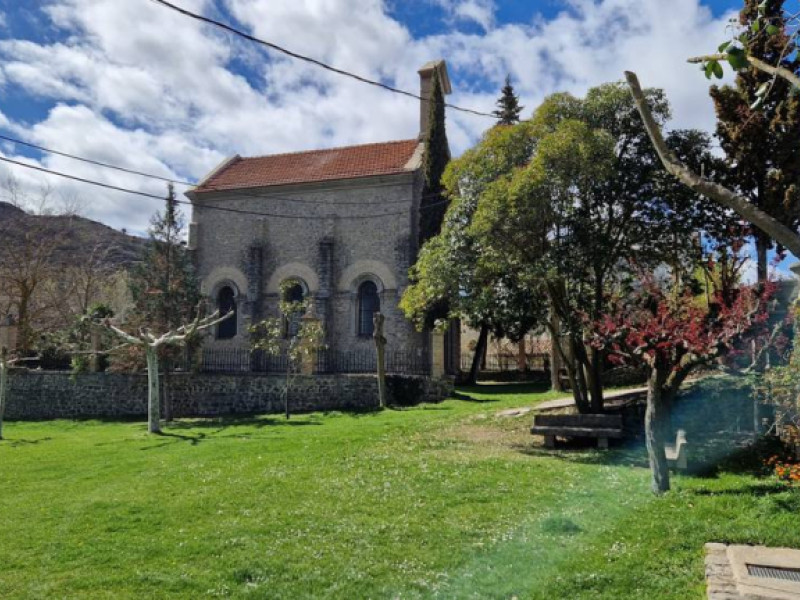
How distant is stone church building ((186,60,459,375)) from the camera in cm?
2517

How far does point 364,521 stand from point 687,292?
6481 mm

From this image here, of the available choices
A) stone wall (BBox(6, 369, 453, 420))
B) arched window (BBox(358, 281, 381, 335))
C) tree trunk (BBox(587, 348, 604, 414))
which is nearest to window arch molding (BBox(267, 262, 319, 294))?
arched window (BBox(358, 281, 381, 335))

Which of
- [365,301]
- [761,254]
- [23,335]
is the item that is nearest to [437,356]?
[365,301]

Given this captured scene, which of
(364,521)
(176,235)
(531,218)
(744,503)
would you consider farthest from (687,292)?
(176,235)

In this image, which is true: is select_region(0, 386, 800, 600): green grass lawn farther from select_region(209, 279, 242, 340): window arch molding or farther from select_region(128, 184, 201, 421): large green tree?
select_region(209, 279, 242, 340): window arch molding

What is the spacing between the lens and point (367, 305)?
84.5 feet

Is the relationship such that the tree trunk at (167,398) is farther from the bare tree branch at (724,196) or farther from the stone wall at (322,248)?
the bare tree branch at (724,196)

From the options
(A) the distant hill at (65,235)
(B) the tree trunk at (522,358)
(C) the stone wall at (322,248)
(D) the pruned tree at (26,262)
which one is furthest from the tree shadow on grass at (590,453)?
(D) the pruned tree at (26,262)

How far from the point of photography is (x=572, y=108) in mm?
12078

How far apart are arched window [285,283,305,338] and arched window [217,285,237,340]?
2782 millimetres

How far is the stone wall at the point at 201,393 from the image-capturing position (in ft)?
63.5

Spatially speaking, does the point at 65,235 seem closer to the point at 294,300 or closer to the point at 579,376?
the point at 294,300

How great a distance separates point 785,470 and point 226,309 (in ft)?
81.1

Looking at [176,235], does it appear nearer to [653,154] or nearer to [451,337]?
[451,337]
